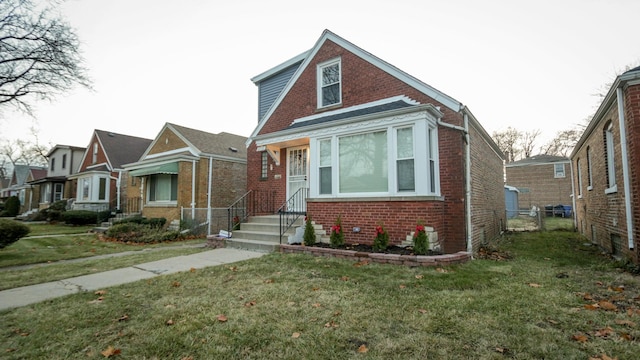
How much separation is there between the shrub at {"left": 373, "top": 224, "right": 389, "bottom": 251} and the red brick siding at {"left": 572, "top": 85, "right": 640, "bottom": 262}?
4.58m

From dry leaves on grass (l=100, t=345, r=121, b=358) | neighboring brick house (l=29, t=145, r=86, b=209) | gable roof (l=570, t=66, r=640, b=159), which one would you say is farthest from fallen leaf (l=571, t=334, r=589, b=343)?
neighboring brick house (l=29, t=145, r=86, b=209)

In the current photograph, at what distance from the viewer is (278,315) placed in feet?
11.4

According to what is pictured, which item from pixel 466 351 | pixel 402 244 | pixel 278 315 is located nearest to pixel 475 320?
pixel 466 351

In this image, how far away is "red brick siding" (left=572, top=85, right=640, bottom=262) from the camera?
17.8 ft

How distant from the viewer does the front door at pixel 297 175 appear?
10391mm

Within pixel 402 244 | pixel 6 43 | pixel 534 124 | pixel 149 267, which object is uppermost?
pixel 534 124

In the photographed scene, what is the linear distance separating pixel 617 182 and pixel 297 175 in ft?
28.0

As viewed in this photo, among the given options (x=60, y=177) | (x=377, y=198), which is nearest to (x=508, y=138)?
(x=377, y=198)

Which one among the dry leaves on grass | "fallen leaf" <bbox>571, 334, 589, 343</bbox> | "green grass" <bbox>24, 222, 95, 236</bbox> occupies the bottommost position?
"green grass" <bbox>24, 222, 95, 236</bbox>

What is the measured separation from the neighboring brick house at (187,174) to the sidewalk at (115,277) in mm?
6876

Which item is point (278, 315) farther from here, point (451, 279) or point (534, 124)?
point (534, 124)

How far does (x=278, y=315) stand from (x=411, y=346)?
156cm

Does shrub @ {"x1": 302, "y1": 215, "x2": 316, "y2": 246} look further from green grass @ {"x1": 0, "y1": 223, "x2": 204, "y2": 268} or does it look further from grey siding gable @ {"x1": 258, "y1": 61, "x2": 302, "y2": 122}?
grey siding gable @ {"x1": 258, "y1": 61, "x2": 302, "y2": 122}

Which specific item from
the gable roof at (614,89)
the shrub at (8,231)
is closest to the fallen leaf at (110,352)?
the shrub at (8,231)
